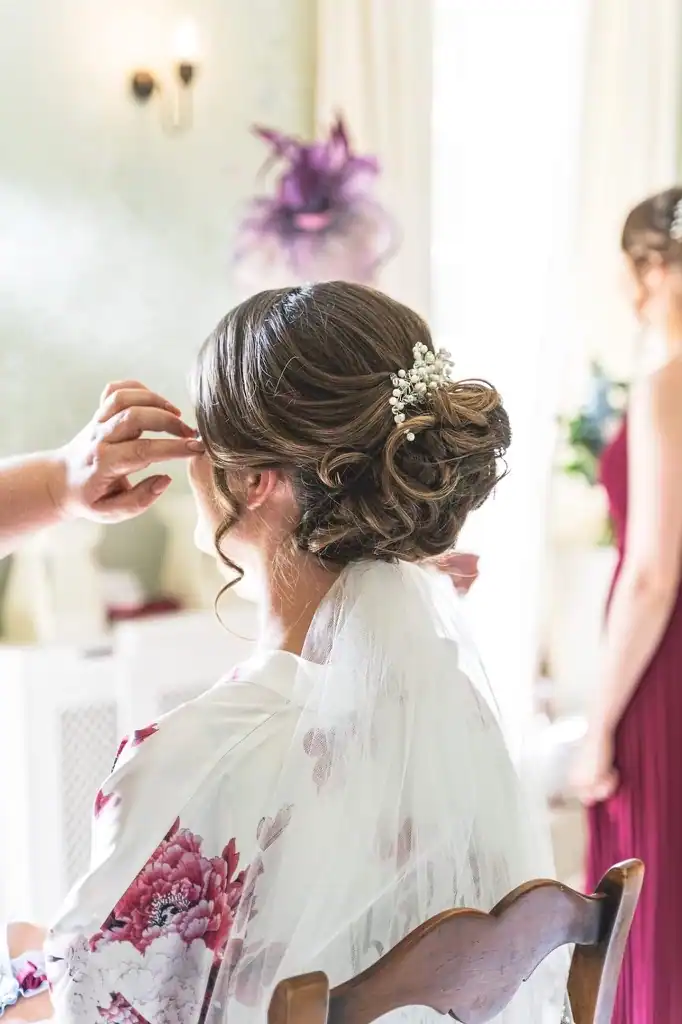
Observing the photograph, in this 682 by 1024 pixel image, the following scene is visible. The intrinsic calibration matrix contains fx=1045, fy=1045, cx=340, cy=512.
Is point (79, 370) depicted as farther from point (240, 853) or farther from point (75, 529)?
point (240, 853)

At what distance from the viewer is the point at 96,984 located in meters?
0.91

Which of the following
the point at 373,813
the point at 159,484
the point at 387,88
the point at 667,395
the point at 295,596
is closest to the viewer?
the point at 373,813

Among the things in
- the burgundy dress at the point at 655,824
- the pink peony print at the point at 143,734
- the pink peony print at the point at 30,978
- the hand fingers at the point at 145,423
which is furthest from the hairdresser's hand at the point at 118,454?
the burgundy dress at the point at 655,824

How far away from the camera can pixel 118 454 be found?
1105 mm

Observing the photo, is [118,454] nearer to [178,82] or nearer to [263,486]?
[263,486]

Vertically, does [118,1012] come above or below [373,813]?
below

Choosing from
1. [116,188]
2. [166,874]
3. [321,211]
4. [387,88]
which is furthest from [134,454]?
[387,88]

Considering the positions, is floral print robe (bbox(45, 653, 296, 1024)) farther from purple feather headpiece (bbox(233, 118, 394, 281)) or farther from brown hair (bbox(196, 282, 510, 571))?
purple feather headpiece (bbox(233, 118, 394, 281))

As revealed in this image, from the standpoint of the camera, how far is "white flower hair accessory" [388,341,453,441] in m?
0.95

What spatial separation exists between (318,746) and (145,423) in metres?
→ 0.38

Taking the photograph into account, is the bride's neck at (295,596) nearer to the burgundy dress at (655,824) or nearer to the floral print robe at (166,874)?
the floral print robe at (166,874)

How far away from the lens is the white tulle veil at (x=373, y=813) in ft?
3.02

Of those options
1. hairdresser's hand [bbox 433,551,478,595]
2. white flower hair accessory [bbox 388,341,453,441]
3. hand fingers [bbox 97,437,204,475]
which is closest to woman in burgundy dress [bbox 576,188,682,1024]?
hairdresser's hand [bbox 433,551,478,595]

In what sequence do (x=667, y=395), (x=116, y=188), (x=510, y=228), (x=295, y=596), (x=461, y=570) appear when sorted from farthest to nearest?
(x=510, y=228) < (x=116, y=188) < (x=667, y=395) < (x=461, y=570) < (x=295, y=596)
